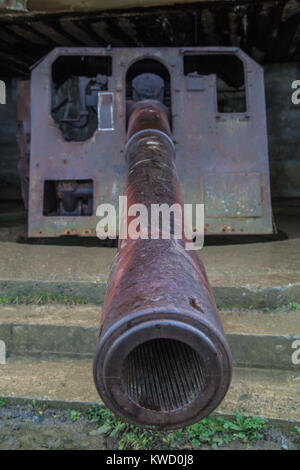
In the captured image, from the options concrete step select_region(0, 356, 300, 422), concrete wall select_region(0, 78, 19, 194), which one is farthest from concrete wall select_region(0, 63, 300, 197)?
concrete step select_region(0, 356, 300, 422)

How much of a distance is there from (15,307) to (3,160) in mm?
7297

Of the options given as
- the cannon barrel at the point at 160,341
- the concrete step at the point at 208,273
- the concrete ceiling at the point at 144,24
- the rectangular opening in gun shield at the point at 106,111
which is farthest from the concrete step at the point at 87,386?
the concrete ceiling at the point at 144,24

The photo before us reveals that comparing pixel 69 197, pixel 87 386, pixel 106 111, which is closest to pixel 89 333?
pixel 87 386

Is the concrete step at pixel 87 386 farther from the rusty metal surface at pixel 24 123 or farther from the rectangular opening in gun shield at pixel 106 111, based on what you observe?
the rusty metal surface at pixel 24 123

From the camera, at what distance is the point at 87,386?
2.10 metres

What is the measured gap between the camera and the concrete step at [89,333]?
2.27m

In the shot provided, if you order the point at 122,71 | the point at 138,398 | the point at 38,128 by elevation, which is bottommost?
the point at 138,398

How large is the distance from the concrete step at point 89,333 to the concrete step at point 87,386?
54 mm

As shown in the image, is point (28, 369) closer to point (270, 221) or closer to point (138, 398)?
point (138, 398)

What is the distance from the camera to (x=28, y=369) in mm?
2285

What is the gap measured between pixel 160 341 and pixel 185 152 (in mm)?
2953

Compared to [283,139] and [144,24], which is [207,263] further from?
[283,139]
